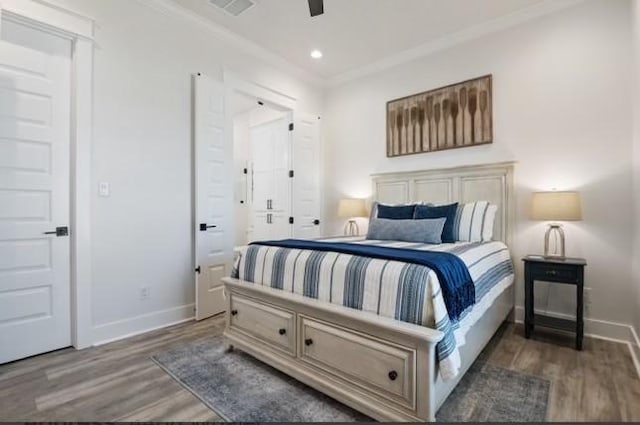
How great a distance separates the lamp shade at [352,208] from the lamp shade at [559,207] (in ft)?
6.56

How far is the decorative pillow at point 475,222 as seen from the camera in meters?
3.02

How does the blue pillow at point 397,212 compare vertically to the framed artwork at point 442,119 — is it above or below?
below

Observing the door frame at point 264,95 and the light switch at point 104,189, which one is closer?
the light switch at point 104,189

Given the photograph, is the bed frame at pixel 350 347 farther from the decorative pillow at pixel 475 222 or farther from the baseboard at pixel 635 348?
the baseboard at pixel 635 348

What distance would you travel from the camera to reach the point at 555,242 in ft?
9.86

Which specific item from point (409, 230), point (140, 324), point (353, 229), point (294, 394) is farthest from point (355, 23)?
point (140, 324)

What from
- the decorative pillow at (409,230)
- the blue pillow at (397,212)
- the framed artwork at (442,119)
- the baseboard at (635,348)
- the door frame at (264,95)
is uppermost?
the door frame at (264,95)

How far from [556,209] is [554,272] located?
1.70 ft

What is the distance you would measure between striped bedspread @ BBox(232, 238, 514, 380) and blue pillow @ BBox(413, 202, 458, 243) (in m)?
0.36

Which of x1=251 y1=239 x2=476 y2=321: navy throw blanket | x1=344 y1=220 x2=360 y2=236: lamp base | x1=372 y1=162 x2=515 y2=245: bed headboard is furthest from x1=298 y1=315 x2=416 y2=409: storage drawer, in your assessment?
x1=344 y1=220 x2=360 y2=236: lamp base

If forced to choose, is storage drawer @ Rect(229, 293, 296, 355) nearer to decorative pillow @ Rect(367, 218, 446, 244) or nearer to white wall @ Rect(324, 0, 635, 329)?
decorative pillow @ Rect(367, 218, 446, 244)

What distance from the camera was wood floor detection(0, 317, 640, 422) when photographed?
171cm

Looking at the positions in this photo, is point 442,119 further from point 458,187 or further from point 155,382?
point 155,382

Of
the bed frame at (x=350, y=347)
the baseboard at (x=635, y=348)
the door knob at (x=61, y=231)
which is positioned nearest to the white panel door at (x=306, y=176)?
the bed frame at (x=350, y=347)
